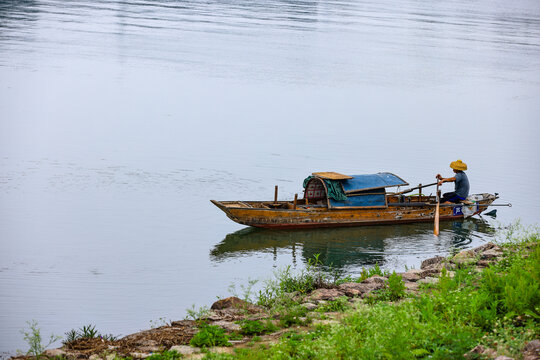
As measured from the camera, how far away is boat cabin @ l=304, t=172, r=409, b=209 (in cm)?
1864

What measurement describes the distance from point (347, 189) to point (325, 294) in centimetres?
857

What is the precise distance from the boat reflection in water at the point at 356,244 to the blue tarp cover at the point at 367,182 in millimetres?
A: 1201

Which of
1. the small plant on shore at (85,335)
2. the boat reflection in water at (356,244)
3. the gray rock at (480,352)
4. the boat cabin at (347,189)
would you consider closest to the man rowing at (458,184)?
the boat reflection in water at (356,244)

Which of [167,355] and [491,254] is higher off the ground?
[491,254]

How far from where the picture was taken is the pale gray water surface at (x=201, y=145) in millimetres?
15094

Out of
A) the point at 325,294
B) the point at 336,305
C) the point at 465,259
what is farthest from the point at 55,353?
the point at 465,259

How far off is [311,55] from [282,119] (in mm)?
18806

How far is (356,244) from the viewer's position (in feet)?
59.5

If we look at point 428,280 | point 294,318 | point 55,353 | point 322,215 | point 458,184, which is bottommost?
point 55,353

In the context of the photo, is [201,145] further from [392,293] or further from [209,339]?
[209,339]

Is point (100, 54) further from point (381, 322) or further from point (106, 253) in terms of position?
point (381, 322)

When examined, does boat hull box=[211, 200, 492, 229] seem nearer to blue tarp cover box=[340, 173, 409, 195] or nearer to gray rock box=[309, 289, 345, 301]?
blue tarp cover box=[340, 173, 409, 195]

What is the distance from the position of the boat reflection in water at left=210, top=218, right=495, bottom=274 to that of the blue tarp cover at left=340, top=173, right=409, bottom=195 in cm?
120

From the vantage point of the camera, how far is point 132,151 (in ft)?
79.7
